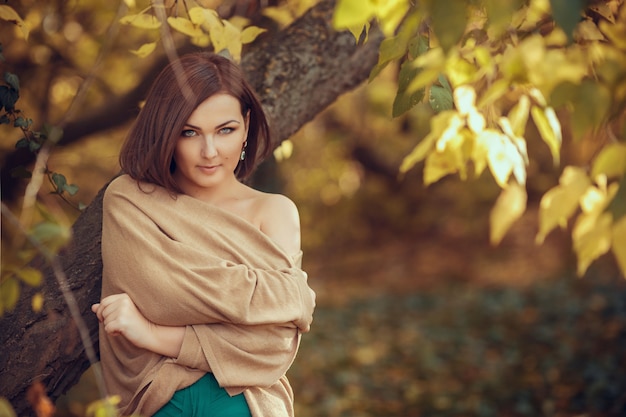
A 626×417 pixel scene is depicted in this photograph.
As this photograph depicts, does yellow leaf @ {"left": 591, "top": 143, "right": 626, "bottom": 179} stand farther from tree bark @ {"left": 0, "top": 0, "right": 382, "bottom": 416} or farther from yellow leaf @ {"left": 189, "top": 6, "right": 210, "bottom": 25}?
tree bark @ {"left": 0, "top": 0, "right": 382, "bottom": 416}

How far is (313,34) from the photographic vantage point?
9.61 feet

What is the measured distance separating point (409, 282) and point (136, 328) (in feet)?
28.1

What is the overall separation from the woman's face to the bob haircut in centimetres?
3

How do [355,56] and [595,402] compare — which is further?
[595,402]

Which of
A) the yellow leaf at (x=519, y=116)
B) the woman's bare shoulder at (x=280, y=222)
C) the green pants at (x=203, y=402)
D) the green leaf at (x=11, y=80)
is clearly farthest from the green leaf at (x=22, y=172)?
the yellow leaf at (x=519, y=116)

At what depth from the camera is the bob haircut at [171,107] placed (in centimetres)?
216

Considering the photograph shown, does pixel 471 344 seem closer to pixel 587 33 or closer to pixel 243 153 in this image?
pixel 243 153

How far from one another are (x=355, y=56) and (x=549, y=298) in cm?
534

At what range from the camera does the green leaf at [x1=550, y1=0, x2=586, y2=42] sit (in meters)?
1.05

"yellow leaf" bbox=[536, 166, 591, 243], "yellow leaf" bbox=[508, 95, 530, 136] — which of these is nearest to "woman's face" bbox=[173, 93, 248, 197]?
"yellow leaf" bbox=[508, 95, 530, 136]

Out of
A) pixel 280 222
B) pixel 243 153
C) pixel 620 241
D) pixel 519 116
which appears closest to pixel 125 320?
pixel 280 222

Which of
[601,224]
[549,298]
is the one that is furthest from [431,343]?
[601,224]

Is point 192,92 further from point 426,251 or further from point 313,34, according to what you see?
point 426,251

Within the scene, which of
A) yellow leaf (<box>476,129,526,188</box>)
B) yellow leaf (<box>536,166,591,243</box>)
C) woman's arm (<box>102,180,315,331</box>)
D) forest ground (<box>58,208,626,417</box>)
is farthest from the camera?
forest ground (<box>58,208,626,417</box>)
